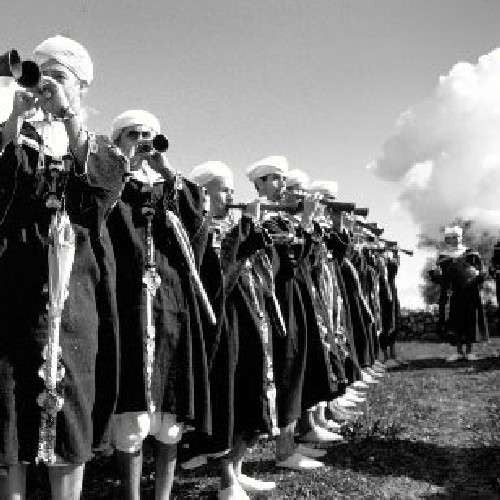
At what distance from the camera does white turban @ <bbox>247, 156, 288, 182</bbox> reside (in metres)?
5.98

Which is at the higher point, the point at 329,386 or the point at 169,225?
the point at 169,225

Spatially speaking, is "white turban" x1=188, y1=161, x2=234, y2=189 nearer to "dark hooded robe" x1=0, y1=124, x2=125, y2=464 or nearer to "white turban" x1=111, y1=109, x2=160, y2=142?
"white turban" x1=111, y1=109, x2=160, y2=142

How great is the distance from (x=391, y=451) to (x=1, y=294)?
4.06m

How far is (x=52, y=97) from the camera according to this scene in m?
2.86

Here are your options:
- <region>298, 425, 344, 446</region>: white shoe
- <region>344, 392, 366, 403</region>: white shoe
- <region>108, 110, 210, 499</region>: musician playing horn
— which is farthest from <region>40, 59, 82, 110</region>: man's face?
<region>344, 392, 366, 403</region>: white shoe

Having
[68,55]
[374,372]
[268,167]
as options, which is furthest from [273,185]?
[374,372]

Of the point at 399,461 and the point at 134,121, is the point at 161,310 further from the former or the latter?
the point at 399,461

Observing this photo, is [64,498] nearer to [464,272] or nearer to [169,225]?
[169,225]

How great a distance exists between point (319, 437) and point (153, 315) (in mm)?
3385

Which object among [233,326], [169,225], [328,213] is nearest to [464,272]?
[328,213]

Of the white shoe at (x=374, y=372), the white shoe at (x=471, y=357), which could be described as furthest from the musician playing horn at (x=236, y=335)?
the white shoe at (x=471, y=357)

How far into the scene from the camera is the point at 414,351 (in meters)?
17.0

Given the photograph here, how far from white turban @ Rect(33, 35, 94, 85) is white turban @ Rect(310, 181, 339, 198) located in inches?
197

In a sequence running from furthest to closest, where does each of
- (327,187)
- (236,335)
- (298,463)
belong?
(327,187)
(298,463)
(236,335)
